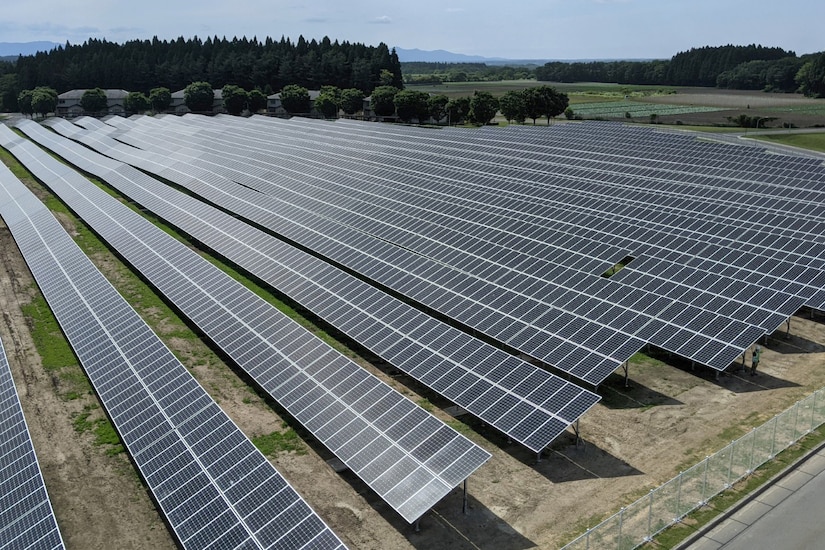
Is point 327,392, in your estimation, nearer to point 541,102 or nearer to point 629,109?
point 541,102

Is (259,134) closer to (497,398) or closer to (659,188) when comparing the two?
(659,188)

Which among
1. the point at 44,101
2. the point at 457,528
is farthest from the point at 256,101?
the point at 457,528

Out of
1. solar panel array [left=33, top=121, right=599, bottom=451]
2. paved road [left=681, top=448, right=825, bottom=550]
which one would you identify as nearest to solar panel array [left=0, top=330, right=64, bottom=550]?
solar panel array [left=33, top=121, right=599, bottom=451]

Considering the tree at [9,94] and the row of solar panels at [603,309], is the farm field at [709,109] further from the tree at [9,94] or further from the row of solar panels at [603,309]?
the tree at [9,94]

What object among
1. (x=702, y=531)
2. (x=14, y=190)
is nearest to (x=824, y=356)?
(x=702, y=531)

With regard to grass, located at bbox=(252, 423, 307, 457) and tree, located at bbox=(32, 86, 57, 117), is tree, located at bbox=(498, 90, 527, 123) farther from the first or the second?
grass, located at bbox=(252, 423, 307, 457)

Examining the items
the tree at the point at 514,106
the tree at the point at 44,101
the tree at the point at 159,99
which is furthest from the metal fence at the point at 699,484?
the tree at the point at 44,101
